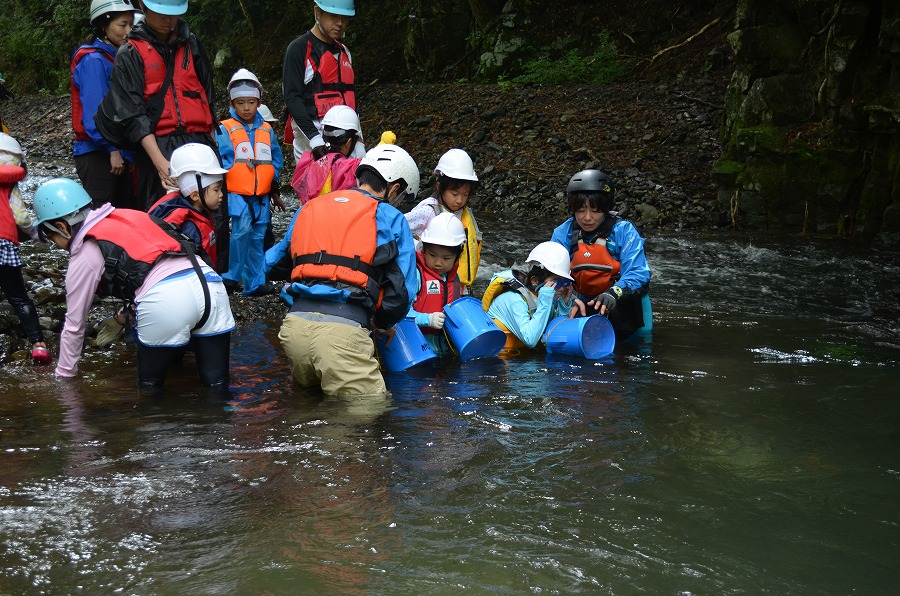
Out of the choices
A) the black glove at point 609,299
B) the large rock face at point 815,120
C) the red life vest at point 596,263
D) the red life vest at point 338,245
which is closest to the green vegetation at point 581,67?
the large rock face at point 815,120

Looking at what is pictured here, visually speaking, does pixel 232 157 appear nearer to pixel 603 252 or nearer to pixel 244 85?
pixel 244 85

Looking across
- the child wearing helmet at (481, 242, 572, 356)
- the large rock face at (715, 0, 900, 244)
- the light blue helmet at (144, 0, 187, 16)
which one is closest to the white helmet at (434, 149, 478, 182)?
the child wearing helmet at (481, 242, 572, 356)

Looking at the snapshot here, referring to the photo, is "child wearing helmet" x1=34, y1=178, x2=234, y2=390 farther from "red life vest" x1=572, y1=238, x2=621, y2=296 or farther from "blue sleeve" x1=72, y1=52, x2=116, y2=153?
"red life vest" x1=572, y1=238, x2=621, y2=296

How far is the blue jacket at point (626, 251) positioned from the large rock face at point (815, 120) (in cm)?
549

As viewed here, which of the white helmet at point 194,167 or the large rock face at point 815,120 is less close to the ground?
the large rock face at point 815,120

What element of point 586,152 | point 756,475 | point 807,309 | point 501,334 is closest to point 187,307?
point 501,334

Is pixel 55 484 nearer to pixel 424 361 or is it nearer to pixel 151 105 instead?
pixel 424 361

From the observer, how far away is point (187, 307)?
478 cm

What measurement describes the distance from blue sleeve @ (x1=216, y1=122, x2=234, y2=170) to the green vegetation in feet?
38.4

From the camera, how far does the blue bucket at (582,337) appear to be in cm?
628

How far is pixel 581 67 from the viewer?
714 inches

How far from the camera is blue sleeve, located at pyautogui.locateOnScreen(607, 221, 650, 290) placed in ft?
A: 21.8

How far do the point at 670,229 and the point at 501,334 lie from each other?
270 inches

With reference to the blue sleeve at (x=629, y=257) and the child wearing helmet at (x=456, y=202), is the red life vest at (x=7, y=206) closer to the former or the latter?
the child wearing helmet at (x=456, y=202)
